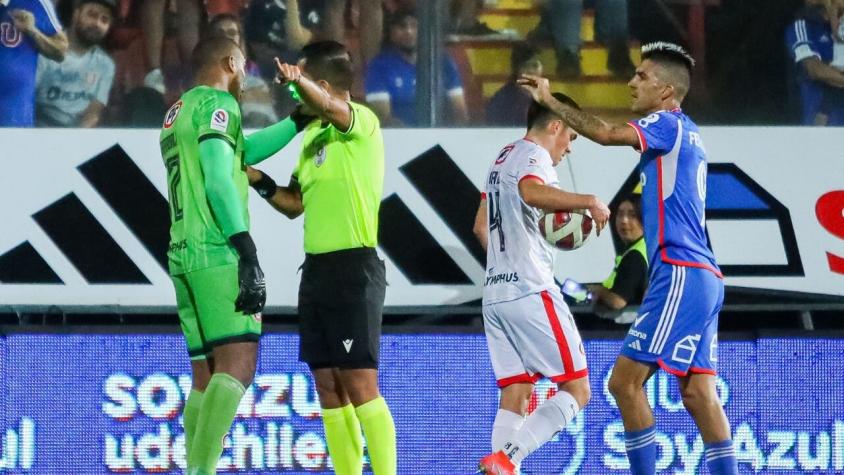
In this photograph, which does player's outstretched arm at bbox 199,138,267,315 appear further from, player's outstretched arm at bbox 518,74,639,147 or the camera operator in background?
the camera operator in background

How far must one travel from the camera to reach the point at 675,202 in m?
7.16

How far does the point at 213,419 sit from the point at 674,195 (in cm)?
225

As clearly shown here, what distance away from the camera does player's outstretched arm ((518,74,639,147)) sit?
6867 millimetres

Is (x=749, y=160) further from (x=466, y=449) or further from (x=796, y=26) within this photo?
(x=466, y=449)

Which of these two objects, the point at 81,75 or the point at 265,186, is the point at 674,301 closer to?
the point at 265,186

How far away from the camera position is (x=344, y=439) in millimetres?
7363

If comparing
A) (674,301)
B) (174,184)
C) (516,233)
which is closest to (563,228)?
(516,233)

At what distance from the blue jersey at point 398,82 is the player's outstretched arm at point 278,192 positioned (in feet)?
4.48

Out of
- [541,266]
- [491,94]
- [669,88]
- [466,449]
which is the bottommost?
[466,449]

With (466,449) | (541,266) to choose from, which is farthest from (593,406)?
(541,266)

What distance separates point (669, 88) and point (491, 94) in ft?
5.86

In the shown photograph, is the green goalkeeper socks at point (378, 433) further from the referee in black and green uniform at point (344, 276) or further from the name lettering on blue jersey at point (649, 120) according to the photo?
the name lettering on blue jersey at point (649, 120)

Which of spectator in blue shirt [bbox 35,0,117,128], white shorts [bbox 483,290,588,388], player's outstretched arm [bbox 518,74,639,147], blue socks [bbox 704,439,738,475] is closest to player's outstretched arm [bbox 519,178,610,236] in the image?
player's outstretched arm [bbox 518,74,639,147]

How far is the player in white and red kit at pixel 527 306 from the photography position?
7.36 m
